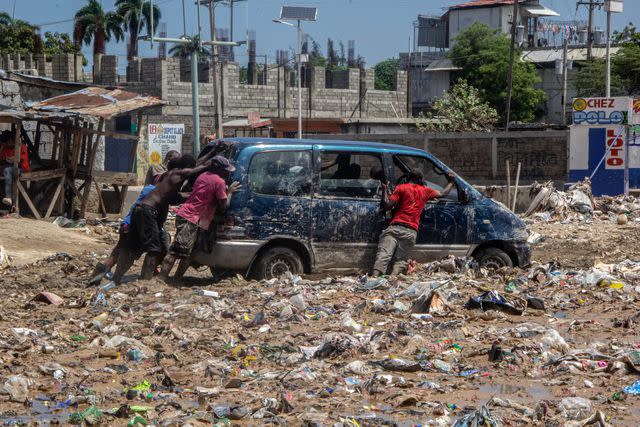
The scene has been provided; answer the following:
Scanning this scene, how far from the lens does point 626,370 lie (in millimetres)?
6969

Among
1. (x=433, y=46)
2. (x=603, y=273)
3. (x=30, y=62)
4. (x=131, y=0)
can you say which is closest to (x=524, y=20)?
(x=433, y=46)

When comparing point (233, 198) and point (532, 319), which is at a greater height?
point (233, 198)

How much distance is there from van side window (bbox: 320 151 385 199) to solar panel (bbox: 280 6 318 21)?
24489 mm

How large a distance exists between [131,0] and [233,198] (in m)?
69.3

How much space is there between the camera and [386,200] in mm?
10930

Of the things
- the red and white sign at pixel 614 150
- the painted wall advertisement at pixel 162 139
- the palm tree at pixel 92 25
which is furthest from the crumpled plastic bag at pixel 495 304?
the palm tree at pixel 92 25

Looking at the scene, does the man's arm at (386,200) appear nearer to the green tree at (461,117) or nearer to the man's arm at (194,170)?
the man's arm at (194,170)

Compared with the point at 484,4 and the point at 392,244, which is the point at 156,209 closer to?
the point at 392,244

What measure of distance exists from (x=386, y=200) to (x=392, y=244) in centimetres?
50

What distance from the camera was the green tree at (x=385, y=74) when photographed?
86.8m

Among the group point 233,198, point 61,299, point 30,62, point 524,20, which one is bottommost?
point 61,299

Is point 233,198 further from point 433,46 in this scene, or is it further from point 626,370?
point 433,46

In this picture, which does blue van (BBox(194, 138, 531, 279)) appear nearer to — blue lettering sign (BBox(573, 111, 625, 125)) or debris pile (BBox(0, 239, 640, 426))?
debris pile (BBox(0, 239, 640, 426))

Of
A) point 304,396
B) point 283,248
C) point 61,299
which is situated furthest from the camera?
point 283,248
